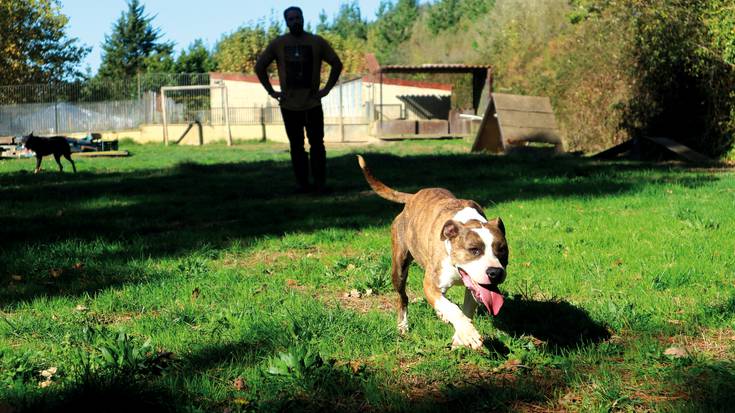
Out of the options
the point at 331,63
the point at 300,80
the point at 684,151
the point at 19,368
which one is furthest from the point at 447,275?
the point at 684,151

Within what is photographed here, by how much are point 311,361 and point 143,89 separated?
3684cm

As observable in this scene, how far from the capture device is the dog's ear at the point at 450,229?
4125 millimetres

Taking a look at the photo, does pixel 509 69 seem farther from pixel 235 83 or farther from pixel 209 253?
pixel 209 253

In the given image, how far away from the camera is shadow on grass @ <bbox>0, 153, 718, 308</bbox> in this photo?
23.6 ft

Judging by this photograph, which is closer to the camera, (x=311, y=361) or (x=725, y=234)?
(x=311, y=361)

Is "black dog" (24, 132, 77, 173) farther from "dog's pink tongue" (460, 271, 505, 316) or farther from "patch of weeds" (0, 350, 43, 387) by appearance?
"dog's pink tongue" (460, 271, 505, 316)

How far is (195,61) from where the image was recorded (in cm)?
6431

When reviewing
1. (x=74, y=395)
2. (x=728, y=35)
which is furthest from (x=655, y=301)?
(x=728, y=35)

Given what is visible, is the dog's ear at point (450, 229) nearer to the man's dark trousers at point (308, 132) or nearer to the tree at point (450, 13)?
the man's dark trousers at point (308, 132)

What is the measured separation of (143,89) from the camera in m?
38.5

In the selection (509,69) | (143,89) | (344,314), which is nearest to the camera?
(344,314)

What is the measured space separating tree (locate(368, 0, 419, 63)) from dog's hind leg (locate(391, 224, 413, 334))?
81.0m

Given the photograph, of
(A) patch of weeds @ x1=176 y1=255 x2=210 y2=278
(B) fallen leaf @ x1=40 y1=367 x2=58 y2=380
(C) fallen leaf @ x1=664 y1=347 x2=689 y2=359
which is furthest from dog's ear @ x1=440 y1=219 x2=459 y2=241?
(A) patch of weeds @ x1=176 y1=255 x2=210 y2=278

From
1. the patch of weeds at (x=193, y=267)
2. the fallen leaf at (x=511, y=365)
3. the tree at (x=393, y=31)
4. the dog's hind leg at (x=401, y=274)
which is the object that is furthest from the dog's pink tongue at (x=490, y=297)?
the tree at (x=393, y=31)
